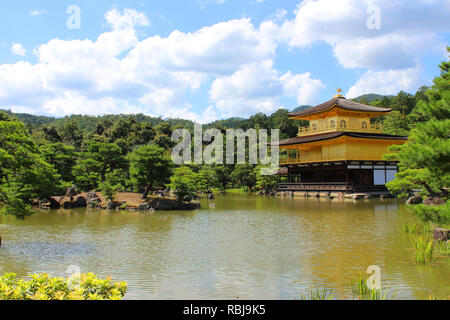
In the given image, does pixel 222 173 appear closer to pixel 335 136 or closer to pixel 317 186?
pixel 317 186

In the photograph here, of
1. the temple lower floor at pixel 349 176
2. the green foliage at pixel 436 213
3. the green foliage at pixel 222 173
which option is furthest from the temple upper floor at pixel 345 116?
the green foliage at pixel 436 213

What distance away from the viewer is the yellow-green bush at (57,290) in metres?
4.03

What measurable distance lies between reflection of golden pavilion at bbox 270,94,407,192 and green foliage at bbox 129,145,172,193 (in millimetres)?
14082

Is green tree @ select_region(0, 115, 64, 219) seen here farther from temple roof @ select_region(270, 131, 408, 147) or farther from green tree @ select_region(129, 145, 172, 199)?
temple roof @ select_region(270, 131, 408, 147)

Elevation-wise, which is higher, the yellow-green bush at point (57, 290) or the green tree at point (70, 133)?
the green tree at point (70, 133)

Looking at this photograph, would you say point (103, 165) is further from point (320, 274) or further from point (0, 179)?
point (320, 274)

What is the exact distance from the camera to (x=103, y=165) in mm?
25344

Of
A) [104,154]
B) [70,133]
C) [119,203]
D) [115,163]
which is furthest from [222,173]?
[70,133]

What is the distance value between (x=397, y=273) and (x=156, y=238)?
663 centimetres

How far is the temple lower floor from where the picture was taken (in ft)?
94.2

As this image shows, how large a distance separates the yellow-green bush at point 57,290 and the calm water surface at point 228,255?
147cm

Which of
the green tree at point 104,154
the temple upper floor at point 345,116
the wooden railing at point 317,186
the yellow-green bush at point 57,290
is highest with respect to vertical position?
the temple upper floor at point 345,116

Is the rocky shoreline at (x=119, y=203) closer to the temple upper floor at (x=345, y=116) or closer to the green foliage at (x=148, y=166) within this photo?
the green foliage at (x=148, y=166)

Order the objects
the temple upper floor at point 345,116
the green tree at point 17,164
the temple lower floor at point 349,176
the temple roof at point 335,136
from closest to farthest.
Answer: the green tree at point 17,164, the temple lower floor at point 349,176, the temple roof at point 335,136, the temple upper floor at point 345,116
